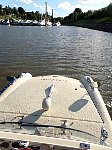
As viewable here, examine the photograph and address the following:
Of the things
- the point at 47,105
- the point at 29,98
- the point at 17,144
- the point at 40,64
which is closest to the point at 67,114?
the point at 47,105

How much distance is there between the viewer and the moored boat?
16.3ft

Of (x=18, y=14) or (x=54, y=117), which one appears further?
(x=18, y=14)

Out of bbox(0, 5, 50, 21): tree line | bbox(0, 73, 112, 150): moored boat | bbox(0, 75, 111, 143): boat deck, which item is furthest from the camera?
bbox(0, 5, 50, 21): tree line

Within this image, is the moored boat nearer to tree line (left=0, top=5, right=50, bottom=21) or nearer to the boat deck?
the boat deck

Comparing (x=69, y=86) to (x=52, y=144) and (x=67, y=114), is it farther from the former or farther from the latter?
(x=52, y=144)

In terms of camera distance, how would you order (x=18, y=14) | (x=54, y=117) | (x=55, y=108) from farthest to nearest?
(x=18, y=14) < (x=55, y=108) < (x=54, y=117)

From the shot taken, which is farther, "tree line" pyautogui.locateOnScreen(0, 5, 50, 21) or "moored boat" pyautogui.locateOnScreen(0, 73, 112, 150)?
"tree line" pyautogui.locateOnScreen(0, 5, 50, 21)

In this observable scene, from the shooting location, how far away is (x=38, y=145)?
497 cm

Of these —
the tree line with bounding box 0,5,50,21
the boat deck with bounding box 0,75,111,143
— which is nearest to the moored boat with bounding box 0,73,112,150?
the boat deck with bounding box 0,75,111,143

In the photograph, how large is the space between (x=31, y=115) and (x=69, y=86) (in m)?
1.69

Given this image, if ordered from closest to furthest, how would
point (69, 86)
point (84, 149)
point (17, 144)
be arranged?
1. point (84, 149)
2. point (17, 144)
3. point (69, 86)

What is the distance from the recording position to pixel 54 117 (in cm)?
631

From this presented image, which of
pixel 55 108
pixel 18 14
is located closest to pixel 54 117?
pixel 55 108

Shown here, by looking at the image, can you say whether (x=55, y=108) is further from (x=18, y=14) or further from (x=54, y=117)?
(x=18, y=14)
